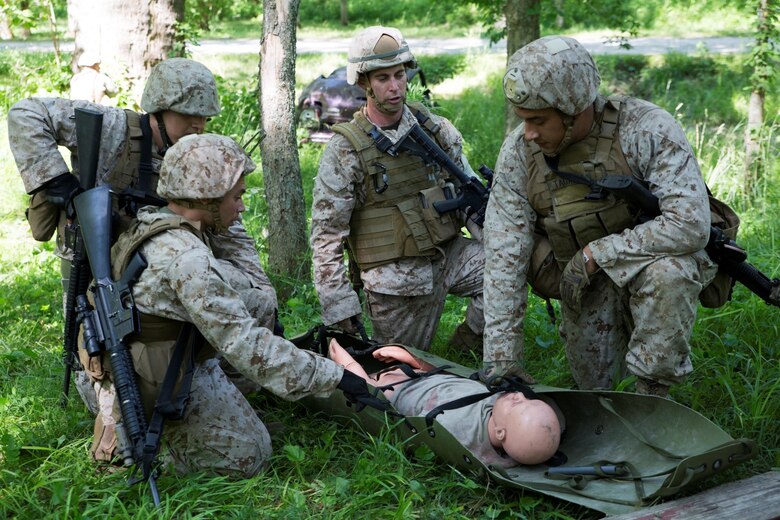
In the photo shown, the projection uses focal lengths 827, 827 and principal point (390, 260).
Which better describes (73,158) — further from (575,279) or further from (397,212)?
(575,279)

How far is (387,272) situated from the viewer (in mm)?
4617

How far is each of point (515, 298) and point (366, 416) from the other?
2.87 feet

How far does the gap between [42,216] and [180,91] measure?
945mm

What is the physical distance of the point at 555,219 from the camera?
375 cm

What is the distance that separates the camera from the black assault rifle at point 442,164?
4484 mm

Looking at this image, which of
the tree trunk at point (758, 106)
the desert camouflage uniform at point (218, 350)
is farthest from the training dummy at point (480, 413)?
the tree trunk at point (758, 106)

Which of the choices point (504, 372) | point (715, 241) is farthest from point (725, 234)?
point (504, 372)

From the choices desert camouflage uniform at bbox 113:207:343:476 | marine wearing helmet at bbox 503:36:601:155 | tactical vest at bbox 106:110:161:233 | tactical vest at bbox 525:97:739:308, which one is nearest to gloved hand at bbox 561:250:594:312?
tactical vest at bbox 525:97:739:308

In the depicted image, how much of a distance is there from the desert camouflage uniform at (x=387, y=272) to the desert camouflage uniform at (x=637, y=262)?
840 mm

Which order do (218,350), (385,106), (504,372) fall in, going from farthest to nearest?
(385,106), (504,372), (218,350)

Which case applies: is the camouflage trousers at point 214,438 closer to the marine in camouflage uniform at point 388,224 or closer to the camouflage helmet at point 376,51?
the marine in camouflage uniform at point 388,224

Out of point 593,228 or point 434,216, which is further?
point 434,216

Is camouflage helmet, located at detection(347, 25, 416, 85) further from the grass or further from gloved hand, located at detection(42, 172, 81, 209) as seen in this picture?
the grass

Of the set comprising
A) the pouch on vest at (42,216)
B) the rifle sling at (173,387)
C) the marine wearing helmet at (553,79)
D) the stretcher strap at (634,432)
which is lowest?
the stretcher strap at (634,432)
